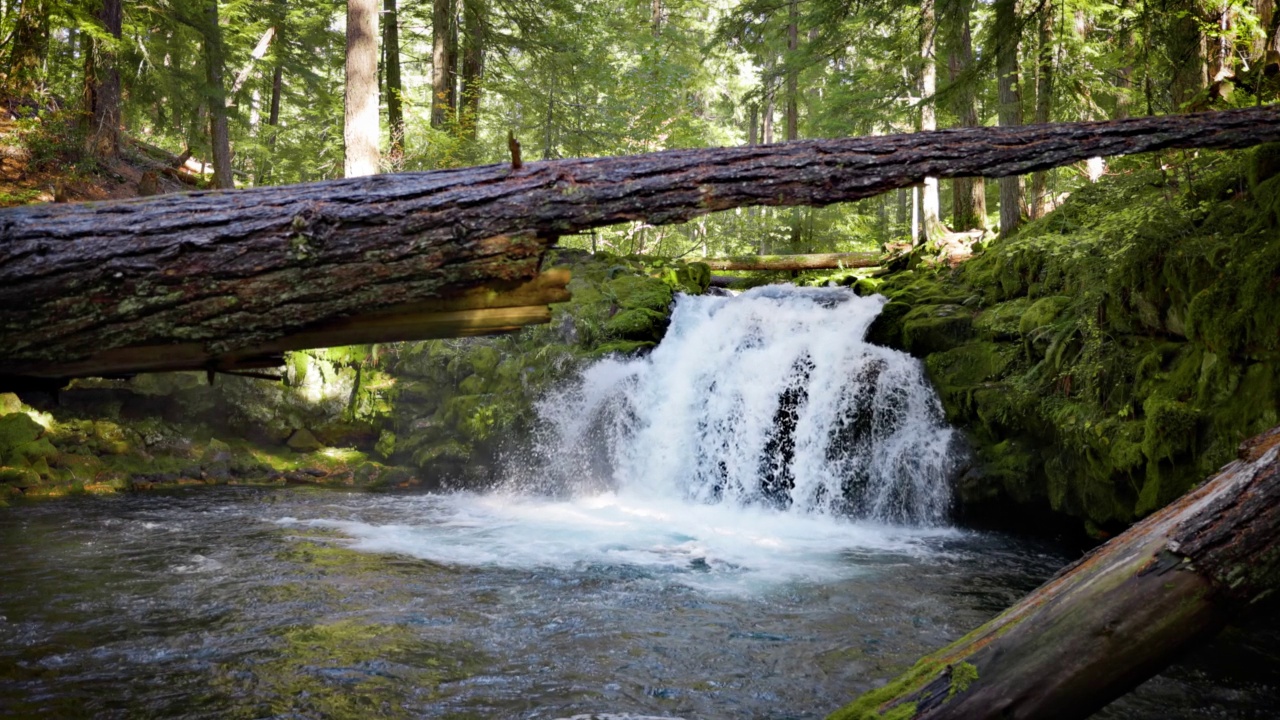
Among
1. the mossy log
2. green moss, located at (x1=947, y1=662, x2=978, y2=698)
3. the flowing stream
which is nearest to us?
the mossy log

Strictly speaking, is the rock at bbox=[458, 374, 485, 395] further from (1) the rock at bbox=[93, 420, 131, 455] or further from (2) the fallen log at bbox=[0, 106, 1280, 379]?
(2) the fallen log at bbox=[0, 106, 1280, 379]

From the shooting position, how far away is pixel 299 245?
3.18 metres

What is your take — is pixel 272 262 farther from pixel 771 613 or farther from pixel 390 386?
pixel 390 386

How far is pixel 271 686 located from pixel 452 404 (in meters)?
9.03

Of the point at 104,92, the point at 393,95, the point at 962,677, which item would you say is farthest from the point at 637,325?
the point at 962,677

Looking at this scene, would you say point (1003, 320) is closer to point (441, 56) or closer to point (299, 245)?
point (299, 245)

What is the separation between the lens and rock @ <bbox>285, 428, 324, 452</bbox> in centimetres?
1366

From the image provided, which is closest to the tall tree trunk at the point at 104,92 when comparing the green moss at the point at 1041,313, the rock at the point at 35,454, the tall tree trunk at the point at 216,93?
the tall tree trunk at the point at 216,93

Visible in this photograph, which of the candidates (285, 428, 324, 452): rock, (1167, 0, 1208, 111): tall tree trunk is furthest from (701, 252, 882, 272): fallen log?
(1167, 0, 1208, 111): tall tree trunk

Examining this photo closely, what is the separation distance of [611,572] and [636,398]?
4938 millimetres

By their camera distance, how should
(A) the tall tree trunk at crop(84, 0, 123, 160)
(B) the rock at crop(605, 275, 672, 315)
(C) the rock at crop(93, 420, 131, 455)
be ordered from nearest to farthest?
(C) the rock at crop(93, 420, 131, 455)
(A) the tall tree trunk at crop(84, 0, 123, 160)
(B) the rock at crop(605, 275, 672, 315)

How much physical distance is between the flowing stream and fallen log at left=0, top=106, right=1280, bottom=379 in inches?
87.9

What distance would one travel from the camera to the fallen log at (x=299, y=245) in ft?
10.2

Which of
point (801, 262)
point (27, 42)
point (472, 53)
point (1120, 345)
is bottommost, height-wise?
point (1120, 345)
